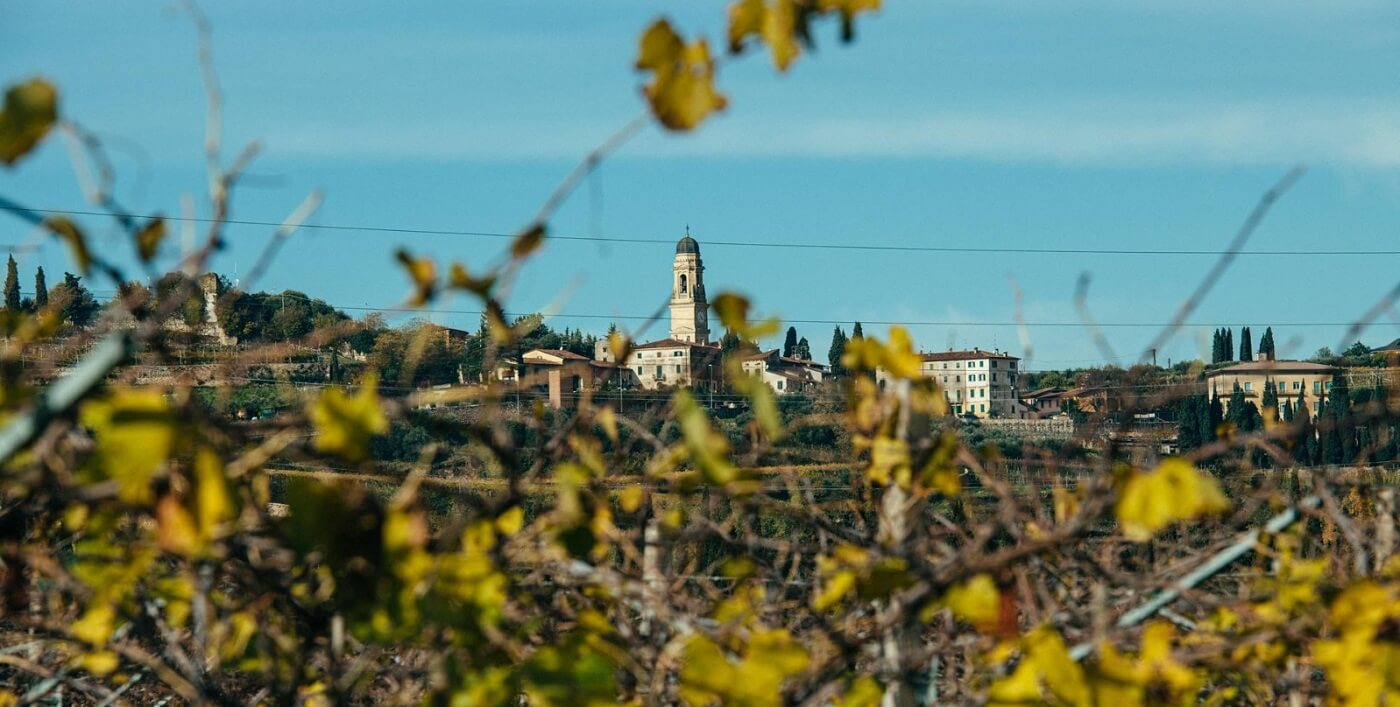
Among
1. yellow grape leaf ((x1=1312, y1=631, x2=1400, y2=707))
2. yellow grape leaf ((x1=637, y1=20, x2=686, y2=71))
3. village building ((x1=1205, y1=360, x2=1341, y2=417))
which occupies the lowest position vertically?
yellow grape leaf ((x1=1312, y1=631, x2=1400, y2=707))

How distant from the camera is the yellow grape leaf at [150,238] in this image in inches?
44.4

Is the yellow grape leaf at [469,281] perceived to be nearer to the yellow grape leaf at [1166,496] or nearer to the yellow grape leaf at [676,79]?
the yellow grape leaf at [676,79]

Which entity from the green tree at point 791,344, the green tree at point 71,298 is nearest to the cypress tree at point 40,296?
the green tree at point 71,298

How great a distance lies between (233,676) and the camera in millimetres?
2180

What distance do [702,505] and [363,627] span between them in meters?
1.00

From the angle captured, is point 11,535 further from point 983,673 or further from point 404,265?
point 983,673

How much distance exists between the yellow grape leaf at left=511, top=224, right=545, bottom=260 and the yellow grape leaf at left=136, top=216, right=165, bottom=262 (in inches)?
10.8

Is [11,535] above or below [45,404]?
below

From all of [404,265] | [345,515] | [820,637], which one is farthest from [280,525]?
[820,637]

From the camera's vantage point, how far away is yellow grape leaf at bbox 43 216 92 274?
1030mm

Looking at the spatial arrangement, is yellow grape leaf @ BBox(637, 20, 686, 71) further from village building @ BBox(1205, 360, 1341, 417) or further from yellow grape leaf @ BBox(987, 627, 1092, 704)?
village building @ BBox(1205, 360, 1341, 417)

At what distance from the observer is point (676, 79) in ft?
3.53

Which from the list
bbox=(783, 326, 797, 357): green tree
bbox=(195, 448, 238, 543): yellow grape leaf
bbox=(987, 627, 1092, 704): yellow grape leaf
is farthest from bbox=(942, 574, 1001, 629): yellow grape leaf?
bbox=(783, 326, 797, 357): green tree

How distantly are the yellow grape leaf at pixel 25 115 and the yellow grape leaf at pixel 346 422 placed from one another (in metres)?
0.25
